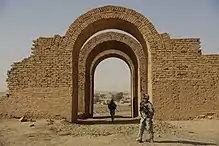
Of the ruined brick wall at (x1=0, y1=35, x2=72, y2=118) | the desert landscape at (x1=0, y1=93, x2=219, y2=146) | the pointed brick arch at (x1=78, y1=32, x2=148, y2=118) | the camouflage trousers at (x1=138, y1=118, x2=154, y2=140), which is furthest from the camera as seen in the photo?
the pointed brick arch at (x1=78, y1=32, x2=148, y2=118)

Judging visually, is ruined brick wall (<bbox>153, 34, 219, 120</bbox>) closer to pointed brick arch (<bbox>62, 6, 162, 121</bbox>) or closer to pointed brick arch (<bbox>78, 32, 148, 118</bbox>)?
pointed brick arch (<bbox>62, 6, 162, 121</bbox>)

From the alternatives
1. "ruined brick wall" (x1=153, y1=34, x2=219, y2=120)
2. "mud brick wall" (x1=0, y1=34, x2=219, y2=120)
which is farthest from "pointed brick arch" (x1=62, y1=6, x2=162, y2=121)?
"ruined brick wall" (x1=153, y1=34, x2=219, y2=120)

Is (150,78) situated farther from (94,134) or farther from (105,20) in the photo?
(94,134)

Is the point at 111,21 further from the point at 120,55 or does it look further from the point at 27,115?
the point at 120,55

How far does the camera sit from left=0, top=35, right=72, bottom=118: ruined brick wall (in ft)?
48.0

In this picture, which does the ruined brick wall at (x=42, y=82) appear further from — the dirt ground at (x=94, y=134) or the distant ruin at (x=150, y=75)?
the dirt ground at (x=94, y=134)

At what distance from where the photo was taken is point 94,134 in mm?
11406

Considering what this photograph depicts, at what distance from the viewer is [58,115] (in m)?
14.6

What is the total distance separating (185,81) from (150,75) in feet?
4.67

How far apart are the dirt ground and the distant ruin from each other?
0.69m

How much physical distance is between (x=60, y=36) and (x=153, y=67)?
13.3 feet

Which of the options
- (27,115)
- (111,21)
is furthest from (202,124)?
(27,115)

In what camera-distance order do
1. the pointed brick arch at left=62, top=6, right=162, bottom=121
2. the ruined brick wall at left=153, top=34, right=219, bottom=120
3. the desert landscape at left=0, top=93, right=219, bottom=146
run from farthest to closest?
the pointed brick arch at left=62, top=6, right=162, bottom=121
the ruined brick wall at left=153, top=34, right=219, bottom=120
the desert landscape at left=0, top=93, right=219, bottom=146

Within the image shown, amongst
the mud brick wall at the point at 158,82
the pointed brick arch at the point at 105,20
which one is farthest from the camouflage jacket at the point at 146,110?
the pointed brick arch at the point at 105,20
